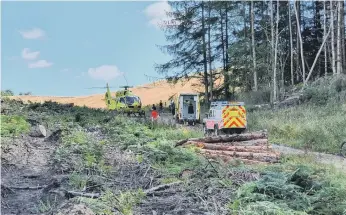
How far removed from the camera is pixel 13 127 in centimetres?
1203

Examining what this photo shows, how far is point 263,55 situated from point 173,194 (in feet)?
103

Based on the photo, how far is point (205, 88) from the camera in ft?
144

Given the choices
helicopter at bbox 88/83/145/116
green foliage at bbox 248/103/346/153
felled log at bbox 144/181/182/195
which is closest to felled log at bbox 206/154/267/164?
felled log at bbox 144/181/182/195

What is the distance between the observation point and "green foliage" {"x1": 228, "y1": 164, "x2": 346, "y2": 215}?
20.9 feet

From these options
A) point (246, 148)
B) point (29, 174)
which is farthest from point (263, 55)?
point (29, 174)

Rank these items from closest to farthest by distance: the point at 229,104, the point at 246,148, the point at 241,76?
1. the point at 246,148
2. the point at 229,104
3. the point at 241,76

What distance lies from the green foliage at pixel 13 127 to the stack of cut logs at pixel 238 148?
449 centimetres

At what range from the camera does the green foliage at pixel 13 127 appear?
11223 mm

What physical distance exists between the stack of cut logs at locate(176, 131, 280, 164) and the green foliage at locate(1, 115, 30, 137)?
14.7 feet

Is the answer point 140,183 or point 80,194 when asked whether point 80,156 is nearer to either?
point 140,183

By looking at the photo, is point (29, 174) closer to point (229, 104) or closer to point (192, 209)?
point (192, 209)

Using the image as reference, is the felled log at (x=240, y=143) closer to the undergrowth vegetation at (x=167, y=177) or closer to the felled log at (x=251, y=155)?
the felled log at (x=251, y=155)

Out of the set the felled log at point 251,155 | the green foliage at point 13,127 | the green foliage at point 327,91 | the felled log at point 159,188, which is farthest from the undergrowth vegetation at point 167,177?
the green foliage at point 327,91

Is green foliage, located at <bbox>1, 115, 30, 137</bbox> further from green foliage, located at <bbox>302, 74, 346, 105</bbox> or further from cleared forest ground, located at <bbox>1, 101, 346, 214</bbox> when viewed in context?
green foliage, located at <bbox>302, 74, 346, 105</bbox>
